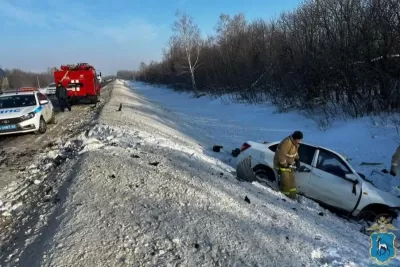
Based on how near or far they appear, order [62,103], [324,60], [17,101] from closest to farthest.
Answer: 1. [17,101]
2. [324,60]
3. [62,103]

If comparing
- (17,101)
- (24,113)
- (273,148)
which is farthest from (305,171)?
(17,101)

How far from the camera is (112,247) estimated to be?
431 cm

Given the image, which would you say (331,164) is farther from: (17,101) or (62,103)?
(62,103)

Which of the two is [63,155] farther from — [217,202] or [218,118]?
[218,118]

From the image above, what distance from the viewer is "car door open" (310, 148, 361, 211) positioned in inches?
291

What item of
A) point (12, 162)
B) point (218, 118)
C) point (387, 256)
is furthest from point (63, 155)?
point (218, 118)

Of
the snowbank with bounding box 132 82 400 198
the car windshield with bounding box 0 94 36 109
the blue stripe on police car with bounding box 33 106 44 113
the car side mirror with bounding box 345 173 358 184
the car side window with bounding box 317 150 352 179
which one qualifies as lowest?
the snowbank with bounding box 132 82 400 198

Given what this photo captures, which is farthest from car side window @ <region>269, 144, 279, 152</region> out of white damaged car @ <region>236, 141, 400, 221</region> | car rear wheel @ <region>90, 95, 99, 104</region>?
car rear wheel @ <region>90, 95, 99, 104</region>

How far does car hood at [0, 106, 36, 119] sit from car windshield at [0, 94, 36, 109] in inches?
27.4

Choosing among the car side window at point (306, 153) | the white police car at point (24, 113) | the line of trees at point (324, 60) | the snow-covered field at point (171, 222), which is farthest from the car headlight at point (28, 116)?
the line of trees at point (324, 60)

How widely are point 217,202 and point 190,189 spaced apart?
0.66 metres

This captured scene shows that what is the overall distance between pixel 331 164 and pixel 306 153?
65 centimetres

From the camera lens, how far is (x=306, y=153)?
8.13 m

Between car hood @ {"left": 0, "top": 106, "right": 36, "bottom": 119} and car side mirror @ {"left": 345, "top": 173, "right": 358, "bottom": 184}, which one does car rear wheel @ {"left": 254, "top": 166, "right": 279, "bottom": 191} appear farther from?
car hood @ {"left": 0, "top": 106, "right": 36, "bottom": 119}
